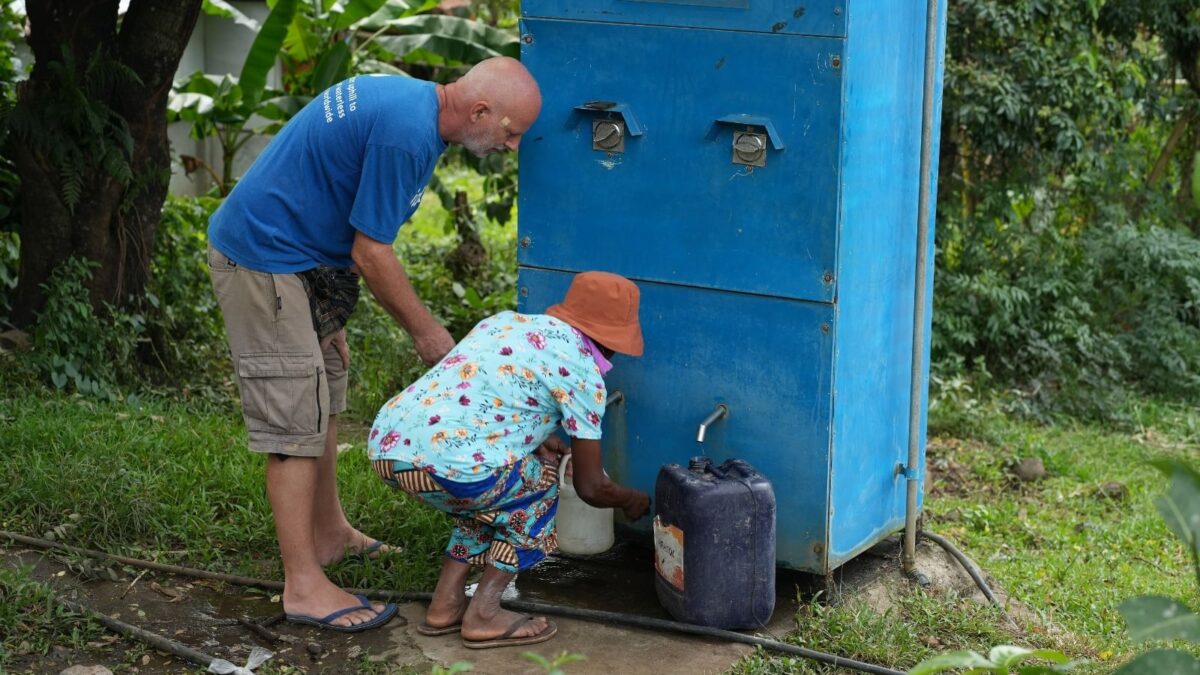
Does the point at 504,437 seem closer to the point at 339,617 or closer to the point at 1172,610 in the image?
the point at 339,617

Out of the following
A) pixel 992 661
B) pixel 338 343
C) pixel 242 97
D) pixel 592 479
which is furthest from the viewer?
pixel 242 97

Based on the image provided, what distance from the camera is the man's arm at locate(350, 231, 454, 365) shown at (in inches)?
145

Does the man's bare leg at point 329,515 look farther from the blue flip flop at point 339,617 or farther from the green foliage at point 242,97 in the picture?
the green foliage at point 242,97

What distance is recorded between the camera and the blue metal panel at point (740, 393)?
3990 mm

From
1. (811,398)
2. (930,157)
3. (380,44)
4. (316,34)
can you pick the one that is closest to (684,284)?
(811,398)

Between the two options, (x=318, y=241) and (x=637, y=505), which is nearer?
(x=318, y=241)

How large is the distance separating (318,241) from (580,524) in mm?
1239

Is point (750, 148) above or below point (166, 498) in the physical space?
above

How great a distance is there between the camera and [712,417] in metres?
4.12

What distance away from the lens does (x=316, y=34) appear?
8.58 metres

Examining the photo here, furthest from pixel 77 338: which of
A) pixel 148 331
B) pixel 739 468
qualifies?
pixel 739 468

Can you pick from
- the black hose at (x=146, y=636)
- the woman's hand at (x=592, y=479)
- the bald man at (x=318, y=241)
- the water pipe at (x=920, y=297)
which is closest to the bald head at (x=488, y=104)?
the bald man at (x=318, y=241)

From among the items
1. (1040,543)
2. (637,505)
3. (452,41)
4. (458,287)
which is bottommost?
(1040,543)

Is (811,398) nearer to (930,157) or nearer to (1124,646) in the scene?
(930,157)
